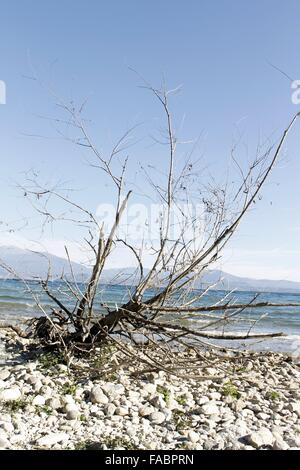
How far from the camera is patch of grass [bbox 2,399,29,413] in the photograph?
Answer: 4266mm

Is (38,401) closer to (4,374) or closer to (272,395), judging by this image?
(4,374)

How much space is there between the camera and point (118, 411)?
438 centimetres

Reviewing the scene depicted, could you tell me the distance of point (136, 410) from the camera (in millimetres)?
4520

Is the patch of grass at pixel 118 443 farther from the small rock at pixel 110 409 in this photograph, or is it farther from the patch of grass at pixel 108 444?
the small rock at pixel 110 409

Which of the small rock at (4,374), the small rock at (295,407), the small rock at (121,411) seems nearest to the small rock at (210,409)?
the small rock at (121,411)

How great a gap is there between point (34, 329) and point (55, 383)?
168cm

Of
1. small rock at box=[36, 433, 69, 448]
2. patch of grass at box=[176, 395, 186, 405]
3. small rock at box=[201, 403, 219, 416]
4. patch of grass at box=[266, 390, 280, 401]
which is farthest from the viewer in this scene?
patch of grass at box=[266, 390, 280, 401]

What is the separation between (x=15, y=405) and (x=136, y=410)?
108 cm

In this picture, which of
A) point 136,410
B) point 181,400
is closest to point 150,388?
point 181,400

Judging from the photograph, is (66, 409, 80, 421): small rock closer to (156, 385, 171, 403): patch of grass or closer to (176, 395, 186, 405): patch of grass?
(156, 385, 171, 403): patch of grass

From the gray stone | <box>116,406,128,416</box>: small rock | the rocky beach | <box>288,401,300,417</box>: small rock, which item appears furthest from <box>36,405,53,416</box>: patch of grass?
<box>288,401,300,417</box>: small rock

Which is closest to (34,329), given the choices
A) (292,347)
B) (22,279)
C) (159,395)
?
(22,279)

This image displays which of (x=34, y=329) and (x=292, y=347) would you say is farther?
(x=292, y=347)
